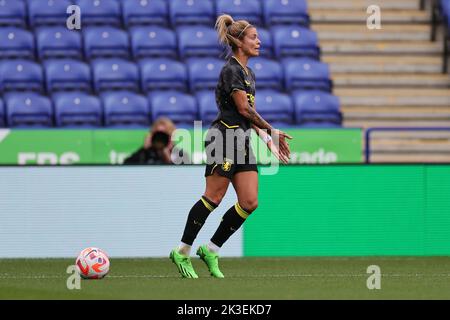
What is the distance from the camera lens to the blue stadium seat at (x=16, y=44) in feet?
54.3

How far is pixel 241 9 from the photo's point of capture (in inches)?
690

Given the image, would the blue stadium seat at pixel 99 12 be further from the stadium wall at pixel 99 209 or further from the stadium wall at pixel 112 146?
the stadium wall at pixel 99 209

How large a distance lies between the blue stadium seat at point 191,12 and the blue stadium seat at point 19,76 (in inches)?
97.6

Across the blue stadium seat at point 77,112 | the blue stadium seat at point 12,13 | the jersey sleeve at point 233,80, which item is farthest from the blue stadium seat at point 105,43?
the jersey sleeve at point 233,80

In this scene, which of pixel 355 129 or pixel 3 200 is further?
pixel 355 129

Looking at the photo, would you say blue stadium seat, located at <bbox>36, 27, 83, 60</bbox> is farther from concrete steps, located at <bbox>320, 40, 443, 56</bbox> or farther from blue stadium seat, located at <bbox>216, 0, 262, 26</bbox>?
concrete steps, located at <bbox>320, 40, 443, 56</bbox>

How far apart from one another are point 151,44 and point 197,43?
0.64m

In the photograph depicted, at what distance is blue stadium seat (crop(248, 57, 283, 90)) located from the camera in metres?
16.6

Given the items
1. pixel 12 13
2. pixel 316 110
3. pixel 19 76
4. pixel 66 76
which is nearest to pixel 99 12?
pixel 12 13

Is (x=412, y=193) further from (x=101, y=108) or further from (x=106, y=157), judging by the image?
(x=101, y=108)

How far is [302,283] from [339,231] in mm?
3846

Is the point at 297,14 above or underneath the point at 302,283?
above
